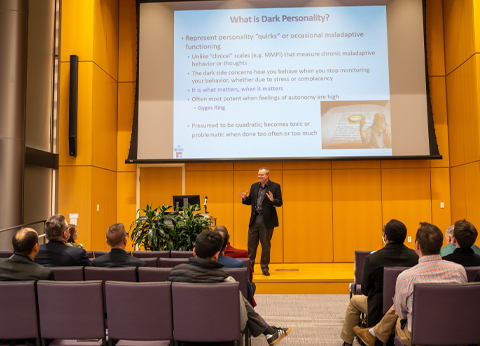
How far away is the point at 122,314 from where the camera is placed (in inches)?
89.0

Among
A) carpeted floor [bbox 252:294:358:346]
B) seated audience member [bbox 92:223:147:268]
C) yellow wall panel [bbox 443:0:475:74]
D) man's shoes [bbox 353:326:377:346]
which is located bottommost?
carpeted floor [bbox 252:294:358:346]

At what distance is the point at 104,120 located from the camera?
704cm

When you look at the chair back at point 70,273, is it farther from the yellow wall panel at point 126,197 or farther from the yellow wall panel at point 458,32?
the yellow wall panel at point 458,32

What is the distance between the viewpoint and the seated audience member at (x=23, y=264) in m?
2.46

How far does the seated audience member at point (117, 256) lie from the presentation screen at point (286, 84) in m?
4.05

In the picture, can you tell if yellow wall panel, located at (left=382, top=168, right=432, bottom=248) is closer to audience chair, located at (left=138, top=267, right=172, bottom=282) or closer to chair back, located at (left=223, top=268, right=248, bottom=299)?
chair back, located at (left=223, top=268, right=248, bottom=299)

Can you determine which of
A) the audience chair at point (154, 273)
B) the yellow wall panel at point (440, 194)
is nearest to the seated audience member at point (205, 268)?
the audience chair at point (154, 273)

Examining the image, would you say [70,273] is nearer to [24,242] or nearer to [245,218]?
[24,242]

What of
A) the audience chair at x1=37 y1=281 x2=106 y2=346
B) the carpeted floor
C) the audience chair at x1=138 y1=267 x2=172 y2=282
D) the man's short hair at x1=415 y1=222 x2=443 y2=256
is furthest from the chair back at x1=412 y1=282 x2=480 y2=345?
the audience chair at x1=37 y1=281 x2=106 y2=346

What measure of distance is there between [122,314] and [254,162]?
522 centimetres

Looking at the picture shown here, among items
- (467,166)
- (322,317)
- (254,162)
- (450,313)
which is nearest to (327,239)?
(254,162)

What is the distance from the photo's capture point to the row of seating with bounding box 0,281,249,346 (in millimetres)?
2209

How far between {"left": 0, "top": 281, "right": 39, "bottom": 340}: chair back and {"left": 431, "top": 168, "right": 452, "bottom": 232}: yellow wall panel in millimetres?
6617

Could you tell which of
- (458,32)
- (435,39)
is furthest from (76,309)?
(435,39)
